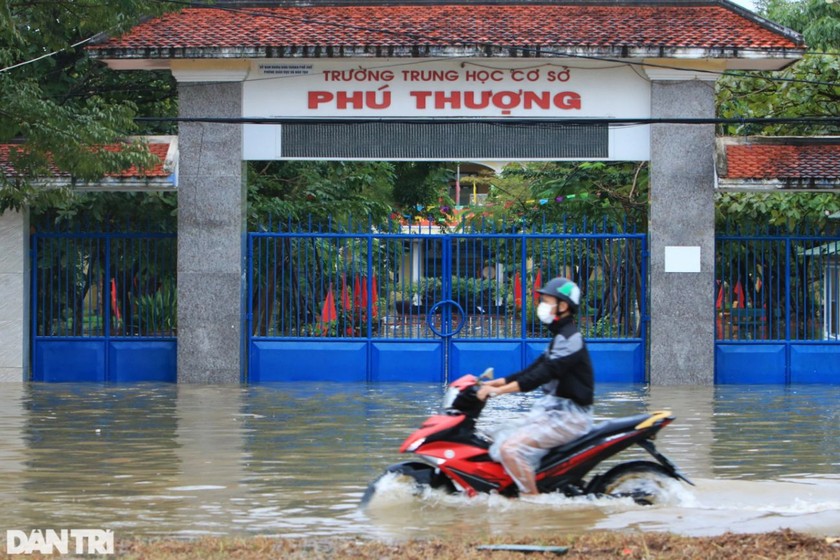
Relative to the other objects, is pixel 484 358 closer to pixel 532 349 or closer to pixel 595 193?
pixel 532 349

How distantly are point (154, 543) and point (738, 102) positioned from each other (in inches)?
652

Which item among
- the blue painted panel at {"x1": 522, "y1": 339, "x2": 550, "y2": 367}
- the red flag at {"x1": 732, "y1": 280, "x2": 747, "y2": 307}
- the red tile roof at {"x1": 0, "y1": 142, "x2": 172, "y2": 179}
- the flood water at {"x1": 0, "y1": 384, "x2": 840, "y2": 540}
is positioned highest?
the red tile roof at {"x1": 0, "y1": 142, "x2": 172, "y2": 179}

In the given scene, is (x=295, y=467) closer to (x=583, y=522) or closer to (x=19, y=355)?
(x=583, y=522)

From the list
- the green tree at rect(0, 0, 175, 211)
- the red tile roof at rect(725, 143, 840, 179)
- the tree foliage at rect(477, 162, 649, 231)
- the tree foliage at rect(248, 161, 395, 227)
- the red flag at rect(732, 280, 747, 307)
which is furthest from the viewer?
the tree foliage at rect(477, 162, 649, 231)

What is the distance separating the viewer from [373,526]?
7.57 metres

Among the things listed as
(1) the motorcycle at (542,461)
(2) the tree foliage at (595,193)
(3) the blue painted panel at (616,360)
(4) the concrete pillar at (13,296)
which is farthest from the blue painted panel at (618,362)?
(1) the motorcycle at (542,461)

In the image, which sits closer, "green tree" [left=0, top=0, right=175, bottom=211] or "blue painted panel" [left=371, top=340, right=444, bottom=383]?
"green tree" [left=0, top=0, right=175, bottom=211]

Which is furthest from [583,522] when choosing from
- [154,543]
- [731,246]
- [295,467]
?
[731,246]

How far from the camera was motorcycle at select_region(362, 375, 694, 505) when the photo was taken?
792 centimetres

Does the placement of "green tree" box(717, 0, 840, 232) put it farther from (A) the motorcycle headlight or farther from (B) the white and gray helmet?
(A) the motorcycle headlight

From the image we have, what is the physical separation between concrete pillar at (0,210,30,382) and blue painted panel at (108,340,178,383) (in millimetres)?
1257

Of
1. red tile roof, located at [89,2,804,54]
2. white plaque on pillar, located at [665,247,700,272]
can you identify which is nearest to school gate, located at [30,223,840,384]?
white plaque on pillar, located at [665,247,700,272]

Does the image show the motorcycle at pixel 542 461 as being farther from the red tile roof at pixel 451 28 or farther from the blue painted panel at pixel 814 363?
the blue painted panel at pixel 814 363

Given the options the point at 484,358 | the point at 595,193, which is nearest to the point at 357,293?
the point at 484,358
